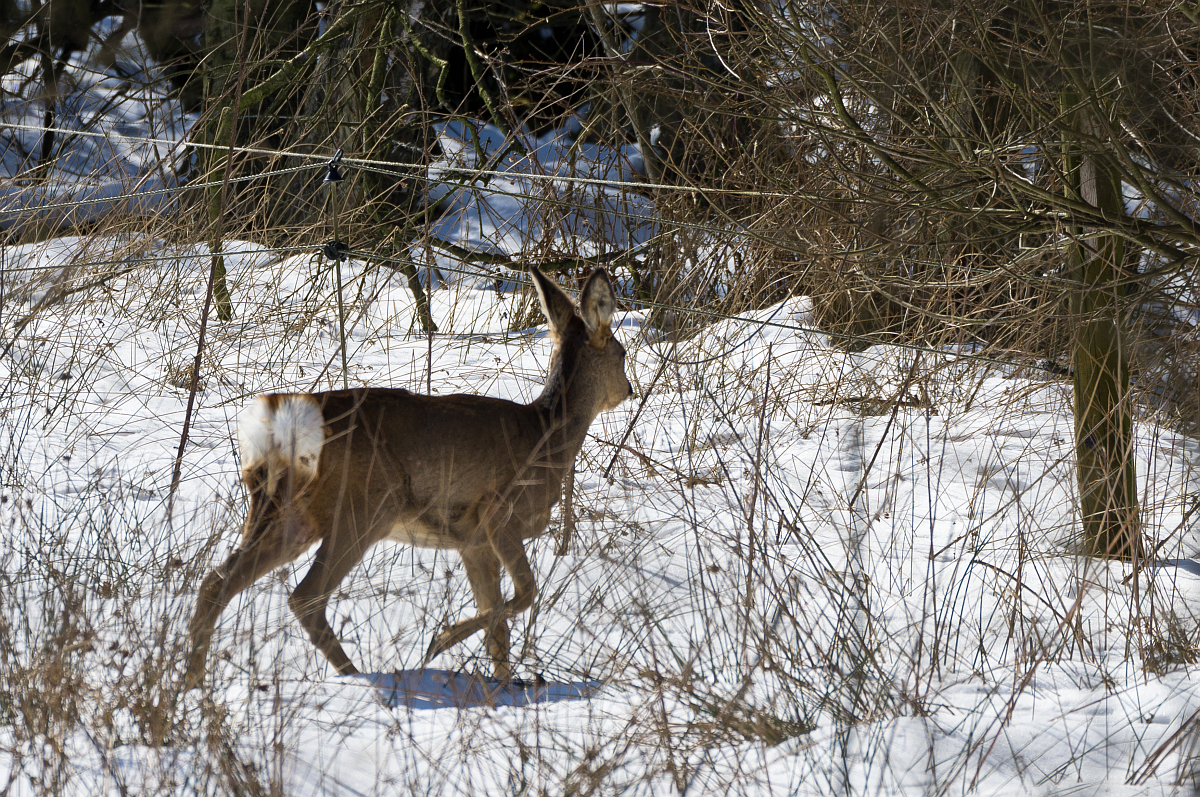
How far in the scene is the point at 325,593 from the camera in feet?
10.2

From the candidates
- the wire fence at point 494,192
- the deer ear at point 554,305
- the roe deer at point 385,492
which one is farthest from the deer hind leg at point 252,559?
the deer ear at point 554,305

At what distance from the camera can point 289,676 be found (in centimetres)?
299

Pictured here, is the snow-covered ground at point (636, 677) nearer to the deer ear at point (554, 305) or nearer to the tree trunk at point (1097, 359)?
the tree trunk at point (1097, 359)

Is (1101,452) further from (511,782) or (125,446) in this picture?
(125,446)

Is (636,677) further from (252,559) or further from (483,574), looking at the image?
(252,559)

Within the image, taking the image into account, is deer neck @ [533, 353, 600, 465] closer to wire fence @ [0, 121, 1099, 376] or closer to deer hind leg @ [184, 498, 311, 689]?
wire fence @ [0, 121, 1099, 376]

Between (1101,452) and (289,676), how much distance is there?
295 centimetres

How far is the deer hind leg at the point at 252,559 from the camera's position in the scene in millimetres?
2961

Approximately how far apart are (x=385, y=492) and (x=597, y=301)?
1.19 metres

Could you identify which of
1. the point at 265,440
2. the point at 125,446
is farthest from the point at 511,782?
the point at 125,446

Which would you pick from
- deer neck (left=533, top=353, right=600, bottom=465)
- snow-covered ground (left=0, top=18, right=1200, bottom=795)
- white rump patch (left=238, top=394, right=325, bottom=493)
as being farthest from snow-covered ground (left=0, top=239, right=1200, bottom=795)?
deer neck (left=533, top=353, right=600, bottom=465)

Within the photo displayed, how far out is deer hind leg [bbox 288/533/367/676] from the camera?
3.02 meters

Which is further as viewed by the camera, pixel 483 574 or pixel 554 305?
pixel 554 305

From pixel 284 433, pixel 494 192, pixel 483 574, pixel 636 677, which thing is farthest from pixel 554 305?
pixel 636 677
